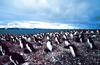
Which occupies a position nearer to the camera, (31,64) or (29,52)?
(31,64)

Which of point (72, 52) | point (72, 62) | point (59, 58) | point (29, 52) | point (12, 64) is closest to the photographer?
point (12, 64)

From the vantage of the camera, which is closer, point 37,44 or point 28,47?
point 28,47

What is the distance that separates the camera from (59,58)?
2100 centimetres

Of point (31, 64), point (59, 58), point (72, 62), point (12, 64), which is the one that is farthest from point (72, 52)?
point (12, 64)

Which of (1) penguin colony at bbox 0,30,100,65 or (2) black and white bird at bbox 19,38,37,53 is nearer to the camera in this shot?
(1) penguin colony at bbox 0,30,100,65

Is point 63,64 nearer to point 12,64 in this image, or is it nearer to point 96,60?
point 96,60

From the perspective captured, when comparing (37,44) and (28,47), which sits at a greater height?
(28,47)

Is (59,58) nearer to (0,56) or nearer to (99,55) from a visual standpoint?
(99,55)

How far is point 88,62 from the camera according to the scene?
60.6 ft

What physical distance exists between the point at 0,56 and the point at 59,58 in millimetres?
6813

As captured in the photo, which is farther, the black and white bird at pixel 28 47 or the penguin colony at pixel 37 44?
the black and white bird at pixel 28 47

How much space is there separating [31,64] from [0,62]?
10.4 ft

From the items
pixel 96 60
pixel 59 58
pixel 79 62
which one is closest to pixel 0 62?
pixel 59 58

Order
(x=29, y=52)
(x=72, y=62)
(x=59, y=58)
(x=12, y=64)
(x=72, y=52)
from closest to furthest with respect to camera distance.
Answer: (x=12, y=64)
(x=72, y=62)
(x=59, y=58)
(x=72, y=52)
(x=29, y=52)
